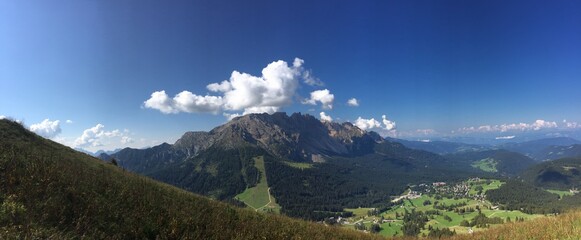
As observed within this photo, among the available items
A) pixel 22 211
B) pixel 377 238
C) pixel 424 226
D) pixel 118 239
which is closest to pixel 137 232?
pixel 118 239

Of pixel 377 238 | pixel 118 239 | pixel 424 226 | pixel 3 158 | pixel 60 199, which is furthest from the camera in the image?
pixel 424 226

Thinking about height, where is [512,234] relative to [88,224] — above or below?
below

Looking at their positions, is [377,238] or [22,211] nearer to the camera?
[22,211]

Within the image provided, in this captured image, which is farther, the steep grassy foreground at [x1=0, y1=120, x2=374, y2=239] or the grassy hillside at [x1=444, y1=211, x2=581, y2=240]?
the grassy hillside at [x1=444, y1=211, x2=581, y2=240]

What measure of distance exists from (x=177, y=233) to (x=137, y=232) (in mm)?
1161

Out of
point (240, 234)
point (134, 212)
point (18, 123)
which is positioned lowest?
point (240, 234)

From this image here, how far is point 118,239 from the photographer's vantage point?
27.4 feet

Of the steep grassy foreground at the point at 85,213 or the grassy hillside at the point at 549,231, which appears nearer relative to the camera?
the steep grassy foreground at the point at 85,213

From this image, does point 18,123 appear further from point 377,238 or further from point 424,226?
point 424,226

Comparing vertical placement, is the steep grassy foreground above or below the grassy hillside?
above

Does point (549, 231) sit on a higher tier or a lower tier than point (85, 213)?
lower

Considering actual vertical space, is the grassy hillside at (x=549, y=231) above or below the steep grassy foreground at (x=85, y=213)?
below

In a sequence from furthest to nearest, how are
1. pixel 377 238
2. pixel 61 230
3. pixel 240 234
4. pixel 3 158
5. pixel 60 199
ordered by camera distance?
pixel 377 238 → pixel 3 158 → pixel 240 234 → pixel 60 199 → pixel 61 230

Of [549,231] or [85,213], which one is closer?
[85,213]
